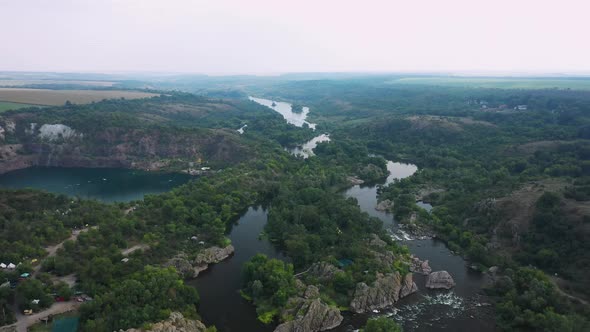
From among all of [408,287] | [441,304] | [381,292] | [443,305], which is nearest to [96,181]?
[381,292]

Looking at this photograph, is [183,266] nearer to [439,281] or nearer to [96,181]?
[439,281]

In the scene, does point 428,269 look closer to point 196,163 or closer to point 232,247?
point 232,247

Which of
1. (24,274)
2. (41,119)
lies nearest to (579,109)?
(24,274)

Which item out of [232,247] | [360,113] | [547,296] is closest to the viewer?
[547,296]

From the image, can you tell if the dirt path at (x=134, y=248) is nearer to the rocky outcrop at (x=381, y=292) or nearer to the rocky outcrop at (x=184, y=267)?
the rocky outcrop at (x=184, y=267)

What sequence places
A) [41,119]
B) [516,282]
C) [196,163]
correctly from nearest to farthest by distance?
[516,282] → [196,163] → [41,119]

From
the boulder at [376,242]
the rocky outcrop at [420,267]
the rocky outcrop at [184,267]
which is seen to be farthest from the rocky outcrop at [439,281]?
the rocky outcrop at [184,267]
